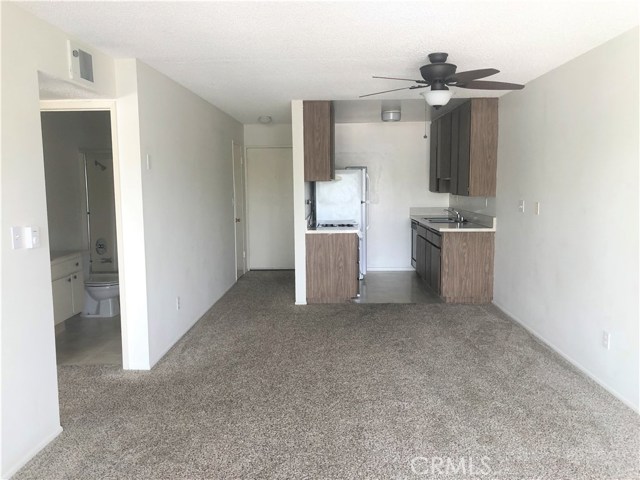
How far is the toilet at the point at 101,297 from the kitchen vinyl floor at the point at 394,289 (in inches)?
102

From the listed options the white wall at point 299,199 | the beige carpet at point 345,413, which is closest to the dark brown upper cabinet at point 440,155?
the white wall at point 299,199

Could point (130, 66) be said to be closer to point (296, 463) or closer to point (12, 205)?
point (12, 205)

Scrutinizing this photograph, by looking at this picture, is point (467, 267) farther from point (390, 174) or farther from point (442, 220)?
point (390, 174)

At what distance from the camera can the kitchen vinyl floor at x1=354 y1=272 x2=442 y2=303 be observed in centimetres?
577

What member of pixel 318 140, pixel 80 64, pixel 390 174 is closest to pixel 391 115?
pixel 318 140

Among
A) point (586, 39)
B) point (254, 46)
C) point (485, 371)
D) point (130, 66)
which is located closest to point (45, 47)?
point (130, 66)

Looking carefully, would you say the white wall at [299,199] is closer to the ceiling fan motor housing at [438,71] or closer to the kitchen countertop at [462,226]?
the kitchen countertop at [462,226]

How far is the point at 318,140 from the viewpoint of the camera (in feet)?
17.8

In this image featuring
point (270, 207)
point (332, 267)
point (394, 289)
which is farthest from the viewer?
point (270, 207)

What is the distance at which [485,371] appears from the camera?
141 inches

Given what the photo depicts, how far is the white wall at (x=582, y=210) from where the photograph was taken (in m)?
2.99

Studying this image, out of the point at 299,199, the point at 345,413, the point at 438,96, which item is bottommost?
the point at 345,413

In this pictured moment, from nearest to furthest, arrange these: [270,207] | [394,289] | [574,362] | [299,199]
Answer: [574,362] → [299,199] → [394,289] → [270,207]

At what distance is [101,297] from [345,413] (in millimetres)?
3314
